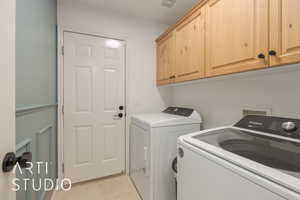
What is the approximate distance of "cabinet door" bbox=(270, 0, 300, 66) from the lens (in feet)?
2.56

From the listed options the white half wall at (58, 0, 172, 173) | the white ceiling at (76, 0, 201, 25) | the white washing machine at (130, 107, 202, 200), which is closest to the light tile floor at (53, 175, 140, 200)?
the white washing machine at (130, 107, 202, 200)

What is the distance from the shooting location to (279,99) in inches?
45.4

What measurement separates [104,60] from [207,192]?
2.04 metres

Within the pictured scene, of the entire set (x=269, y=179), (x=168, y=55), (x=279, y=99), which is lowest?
(x=269, y=179)

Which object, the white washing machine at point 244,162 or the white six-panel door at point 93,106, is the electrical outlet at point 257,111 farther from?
the white six-panel door at point 93,106

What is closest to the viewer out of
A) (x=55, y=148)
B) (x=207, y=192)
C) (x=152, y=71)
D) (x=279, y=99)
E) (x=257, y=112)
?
(x=207, y=192)

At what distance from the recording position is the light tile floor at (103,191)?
175 centimetres

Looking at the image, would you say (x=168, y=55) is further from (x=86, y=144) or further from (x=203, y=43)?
(x=86, y=144)

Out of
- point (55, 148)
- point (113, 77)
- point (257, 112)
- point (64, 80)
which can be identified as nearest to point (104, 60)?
point (113, 77)

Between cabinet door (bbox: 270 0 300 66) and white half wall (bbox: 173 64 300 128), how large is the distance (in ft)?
0.47

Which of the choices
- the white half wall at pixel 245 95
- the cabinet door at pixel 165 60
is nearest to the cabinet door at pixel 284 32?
the white half wall at pixel 245 95

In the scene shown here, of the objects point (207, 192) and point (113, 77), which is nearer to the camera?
point (207, 192)

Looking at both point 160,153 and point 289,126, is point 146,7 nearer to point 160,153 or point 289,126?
point 160,153

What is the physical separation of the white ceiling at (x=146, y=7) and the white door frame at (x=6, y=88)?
1.70 meters
